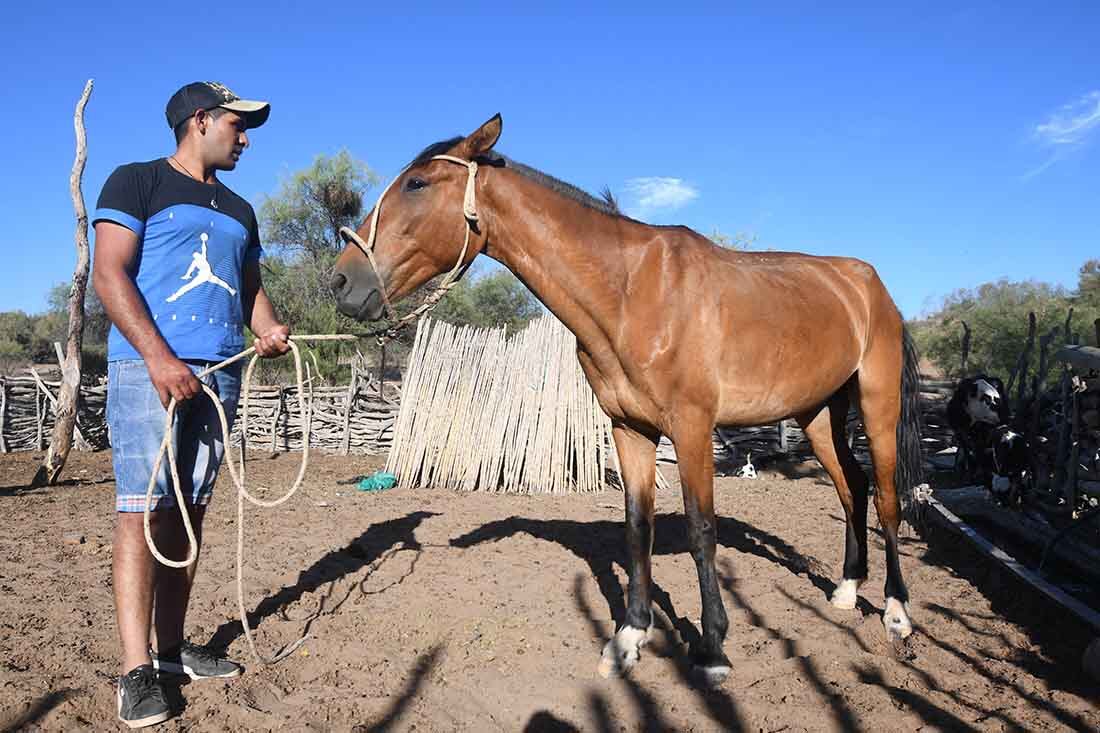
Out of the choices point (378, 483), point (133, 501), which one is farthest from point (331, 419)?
point (133, 501)

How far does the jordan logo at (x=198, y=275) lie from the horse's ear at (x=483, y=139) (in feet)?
3.85

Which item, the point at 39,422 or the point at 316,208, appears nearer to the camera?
the point at 39,422

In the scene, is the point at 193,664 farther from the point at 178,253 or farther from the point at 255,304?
the point at 178,253

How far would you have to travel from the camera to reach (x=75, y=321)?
30.0ft

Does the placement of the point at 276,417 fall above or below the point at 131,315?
below

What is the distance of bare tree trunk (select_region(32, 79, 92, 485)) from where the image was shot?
28.9 ft

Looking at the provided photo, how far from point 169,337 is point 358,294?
75 centimetres

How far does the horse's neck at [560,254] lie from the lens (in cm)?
315

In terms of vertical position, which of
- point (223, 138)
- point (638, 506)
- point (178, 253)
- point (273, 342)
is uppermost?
point (223, 138)

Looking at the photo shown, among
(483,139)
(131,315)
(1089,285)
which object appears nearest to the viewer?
(131,315)

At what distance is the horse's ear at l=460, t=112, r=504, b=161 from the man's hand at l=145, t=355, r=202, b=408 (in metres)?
1.51

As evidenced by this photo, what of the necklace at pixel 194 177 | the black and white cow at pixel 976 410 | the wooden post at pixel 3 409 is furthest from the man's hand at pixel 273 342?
the wooden post at pixel 3 409

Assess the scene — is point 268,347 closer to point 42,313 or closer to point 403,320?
point 403,320

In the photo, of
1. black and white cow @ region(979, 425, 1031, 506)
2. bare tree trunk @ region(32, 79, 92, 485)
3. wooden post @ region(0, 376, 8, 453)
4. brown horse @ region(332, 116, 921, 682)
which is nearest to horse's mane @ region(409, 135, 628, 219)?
brown horse @ region(332, 116, 921, 682)
